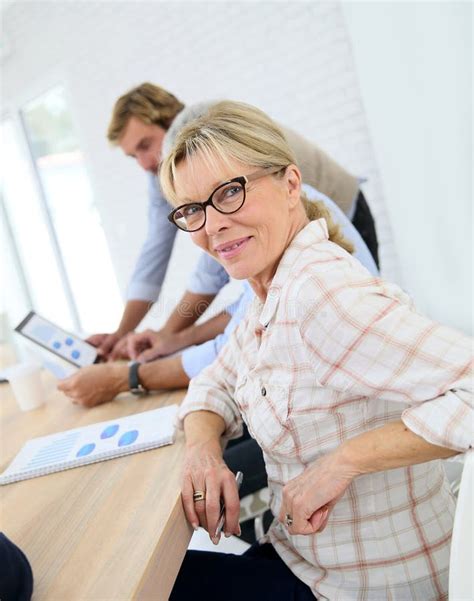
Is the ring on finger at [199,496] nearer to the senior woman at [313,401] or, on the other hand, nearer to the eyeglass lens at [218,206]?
the senior woman at [313,401]

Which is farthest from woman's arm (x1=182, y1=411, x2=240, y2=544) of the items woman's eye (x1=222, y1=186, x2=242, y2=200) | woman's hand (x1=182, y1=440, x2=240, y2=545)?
woman's eye (x1=222, y1=186, x2=242, y2=200)

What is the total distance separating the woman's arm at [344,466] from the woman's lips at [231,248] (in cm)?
29

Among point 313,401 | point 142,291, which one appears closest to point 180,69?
point 142,291

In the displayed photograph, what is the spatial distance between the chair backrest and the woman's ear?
411mm

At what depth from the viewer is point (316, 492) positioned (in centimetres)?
63

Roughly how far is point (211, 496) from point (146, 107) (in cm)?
121

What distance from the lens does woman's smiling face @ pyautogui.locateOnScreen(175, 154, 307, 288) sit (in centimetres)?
72

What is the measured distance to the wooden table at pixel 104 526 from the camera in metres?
0.57

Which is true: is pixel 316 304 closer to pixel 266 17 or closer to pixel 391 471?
pixel 391 471

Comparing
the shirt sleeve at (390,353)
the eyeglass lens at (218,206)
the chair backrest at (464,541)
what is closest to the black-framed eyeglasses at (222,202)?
the eyeglass lens at (218,206)

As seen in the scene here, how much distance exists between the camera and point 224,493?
0.71m

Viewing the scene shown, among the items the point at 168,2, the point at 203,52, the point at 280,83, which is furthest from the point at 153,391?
the point at 168,2

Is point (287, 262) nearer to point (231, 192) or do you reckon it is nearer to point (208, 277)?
point (231, 192)

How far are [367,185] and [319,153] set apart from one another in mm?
1669
